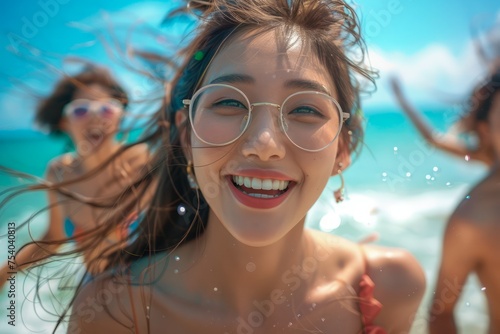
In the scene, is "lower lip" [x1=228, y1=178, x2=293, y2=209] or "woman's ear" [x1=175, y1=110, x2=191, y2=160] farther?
"woman's ear" [x1=175, y1=110, x2=191, y2=160]

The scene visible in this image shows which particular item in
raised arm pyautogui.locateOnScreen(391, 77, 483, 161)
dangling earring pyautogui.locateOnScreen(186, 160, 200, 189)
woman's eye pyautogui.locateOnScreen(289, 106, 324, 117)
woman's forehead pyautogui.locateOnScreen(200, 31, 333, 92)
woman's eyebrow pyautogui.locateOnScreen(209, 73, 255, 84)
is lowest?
raised arm pyautogui.locateOnScreen(391, 77, 483, 161)

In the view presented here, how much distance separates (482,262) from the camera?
3.08 m

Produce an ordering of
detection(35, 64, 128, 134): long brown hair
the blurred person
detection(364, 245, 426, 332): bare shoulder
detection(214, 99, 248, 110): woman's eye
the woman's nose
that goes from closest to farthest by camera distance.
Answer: the woman's nose < detection(214, 99, 248, 110): woman's eye < detection(364, 245, 426, 332): bare shoulder < the blurred person < detection(35, 64, 128, 134): long brown hair

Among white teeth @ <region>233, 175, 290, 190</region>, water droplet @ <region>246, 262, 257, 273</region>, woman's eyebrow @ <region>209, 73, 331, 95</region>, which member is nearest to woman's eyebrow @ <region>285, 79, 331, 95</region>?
woman's eyebrow @ <region>209, 73, 331, 95</region>

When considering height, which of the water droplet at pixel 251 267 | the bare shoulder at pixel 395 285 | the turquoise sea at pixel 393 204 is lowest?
the turquoise sea at pixel 393 204

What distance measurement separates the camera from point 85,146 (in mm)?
4371

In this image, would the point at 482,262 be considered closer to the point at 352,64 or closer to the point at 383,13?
the point at 352,64

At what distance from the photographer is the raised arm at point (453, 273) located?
302 centimetres

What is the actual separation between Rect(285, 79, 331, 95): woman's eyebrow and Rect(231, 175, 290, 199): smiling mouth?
1.14ft

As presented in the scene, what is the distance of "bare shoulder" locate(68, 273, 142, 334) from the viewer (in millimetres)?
2277

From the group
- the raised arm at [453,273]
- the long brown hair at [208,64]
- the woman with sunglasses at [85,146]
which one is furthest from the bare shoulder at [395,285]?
the woman with sunglasses at [85,146]

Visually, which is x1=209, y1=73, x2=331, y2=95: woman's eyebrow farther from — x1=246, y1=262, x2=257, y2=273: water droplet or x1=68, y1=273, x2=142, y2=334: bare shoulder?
x1=68, y1=273, x2=142, y2=334: bare shoulder

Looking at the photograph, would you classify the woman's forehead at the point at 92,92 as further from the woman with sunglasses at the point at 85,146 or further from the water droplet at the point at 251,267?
the water droplet at the point at 251,267

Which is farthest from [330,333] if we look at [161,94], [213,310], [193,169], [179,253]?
[161,94]
